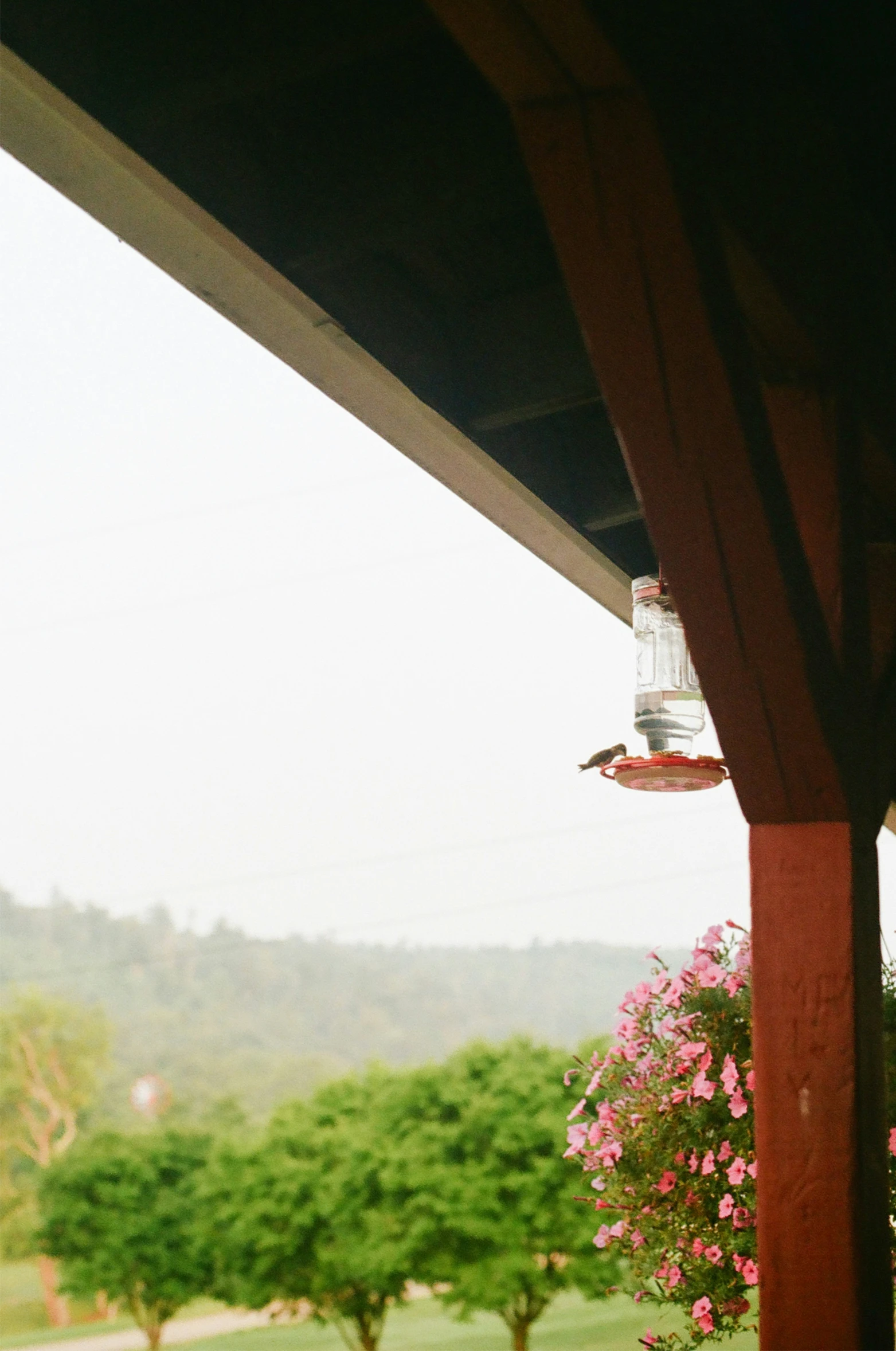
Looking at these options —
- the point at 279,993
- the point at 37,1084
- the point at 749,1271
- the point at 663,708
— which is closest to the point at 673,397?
the point at 663,708

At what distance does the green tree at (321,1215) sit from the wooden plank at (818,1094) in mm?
10692

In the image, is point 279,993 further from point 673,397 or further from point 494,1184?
point 673,397

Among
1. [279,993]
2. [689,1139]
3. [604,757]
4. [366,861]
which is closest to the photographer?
[604,757]

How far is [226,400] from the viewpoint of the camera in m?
33.2

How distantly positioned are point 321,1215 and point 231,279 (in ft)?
38.8

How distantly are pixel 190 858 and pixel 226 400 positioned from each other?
11959 millimetres

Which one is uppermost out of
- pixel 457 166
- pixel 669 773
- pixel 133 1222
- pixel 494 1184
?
pixel 457 166

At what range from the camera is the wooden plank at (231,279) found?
1073 mm

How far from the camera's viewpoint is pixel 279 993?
25109 millimetres

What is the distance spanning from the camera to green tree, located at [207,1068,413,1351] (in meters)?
11.5

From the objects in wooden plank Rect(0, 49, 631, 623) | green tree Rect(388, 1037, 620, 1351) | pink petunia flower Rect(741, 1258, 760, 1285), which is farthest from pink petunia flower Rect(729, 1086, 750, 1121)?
green tree Rect(388, 1037, 620, 1351)

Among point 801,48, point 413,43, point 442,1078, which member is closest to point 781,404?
point 801,48

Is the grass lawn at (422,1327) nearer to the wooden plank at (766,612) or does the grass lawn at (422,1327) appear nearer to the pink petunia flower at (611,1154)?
the pink petunia flower at (611,1154)

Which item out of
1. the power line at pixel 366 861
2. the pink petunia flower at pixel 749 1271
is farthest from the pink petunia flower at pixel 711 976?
the power line at pixel 366 861
